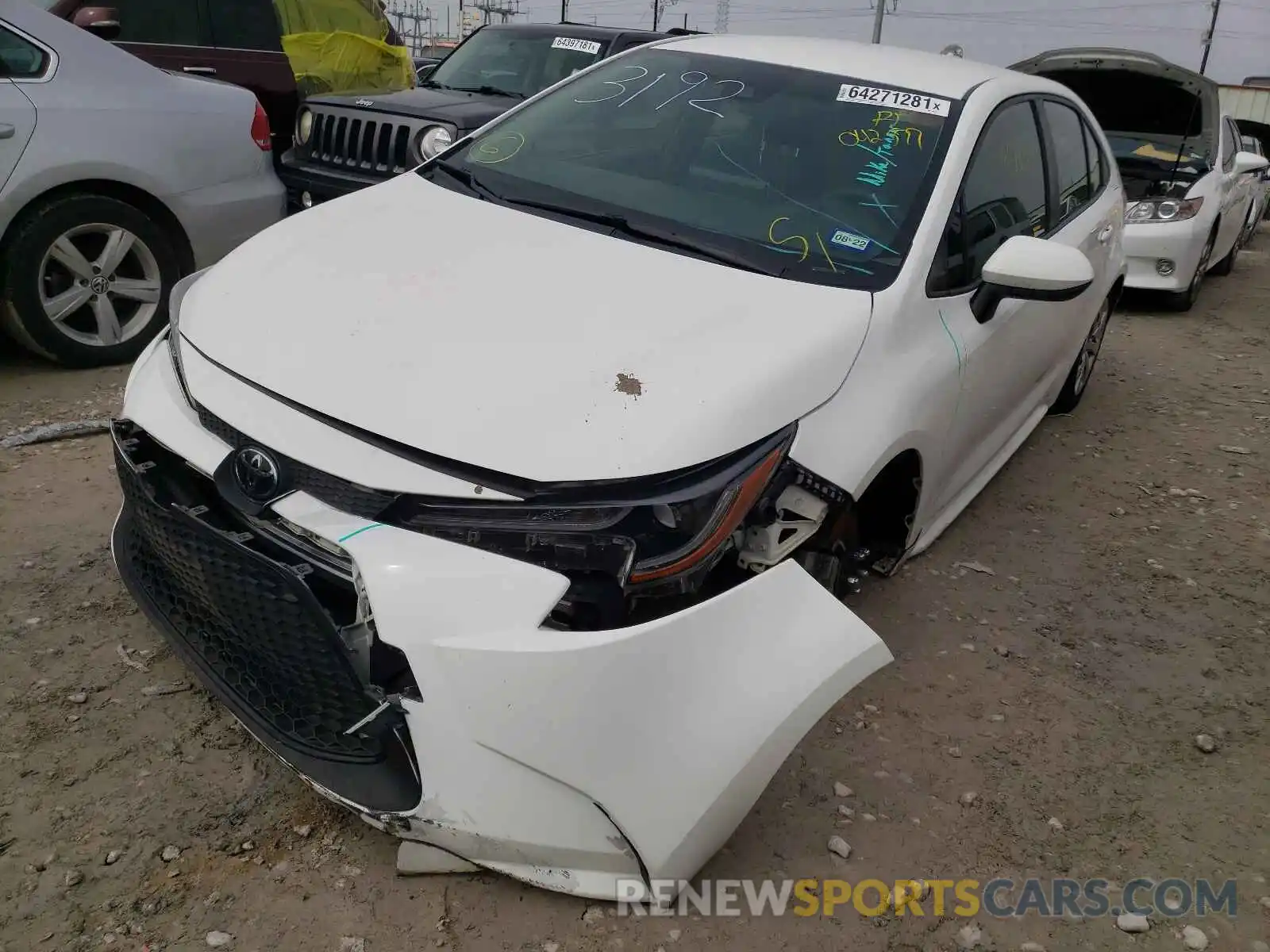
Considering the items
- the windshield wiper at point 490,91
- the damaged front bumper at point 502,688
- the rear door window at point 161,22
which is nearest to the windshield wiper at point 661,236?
the damaged front bumper at point 502,688

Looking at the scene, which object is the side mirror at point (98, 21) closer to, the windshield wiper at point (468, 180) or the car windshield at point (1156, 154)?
the windshield wiper at point (468, 180)

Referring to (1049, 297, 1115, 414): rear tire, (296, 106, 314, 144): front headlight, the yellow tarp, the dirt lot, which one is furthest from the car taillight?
(1049, 297, 1115, 414): rear tire

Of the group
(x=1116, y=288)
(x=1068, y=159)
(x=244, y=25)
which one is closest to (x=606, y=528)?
(x=1068, y=159)

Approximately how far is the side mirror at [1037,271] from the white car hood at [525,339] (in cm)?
52

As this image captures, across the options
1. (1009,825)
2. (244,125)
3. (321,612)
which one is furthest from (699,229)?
(244,125)

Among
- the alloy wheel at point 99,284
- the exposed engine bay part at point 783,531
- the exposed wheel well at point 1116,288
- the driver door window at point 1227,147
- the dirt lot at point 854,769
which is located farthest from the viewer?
the driver door window at point 1227,147

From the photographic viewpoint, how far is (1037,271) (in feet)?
8.77

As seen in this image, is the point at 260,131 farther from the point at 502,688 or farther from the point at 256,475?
the point at 502,688

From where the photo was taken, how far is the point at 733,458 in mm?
2008

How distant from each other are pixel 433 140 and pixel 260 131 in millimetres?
1037

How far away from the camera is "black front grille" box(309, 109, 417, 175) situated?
5.64 m

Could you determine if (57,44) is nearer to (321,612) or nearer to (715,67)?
(715,67)

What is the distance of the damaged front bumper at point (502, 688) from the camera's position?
174cm

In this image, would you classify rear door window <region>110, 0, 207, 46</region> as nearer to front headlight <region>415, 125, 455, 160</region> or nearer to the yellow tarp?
the yellow tarp
